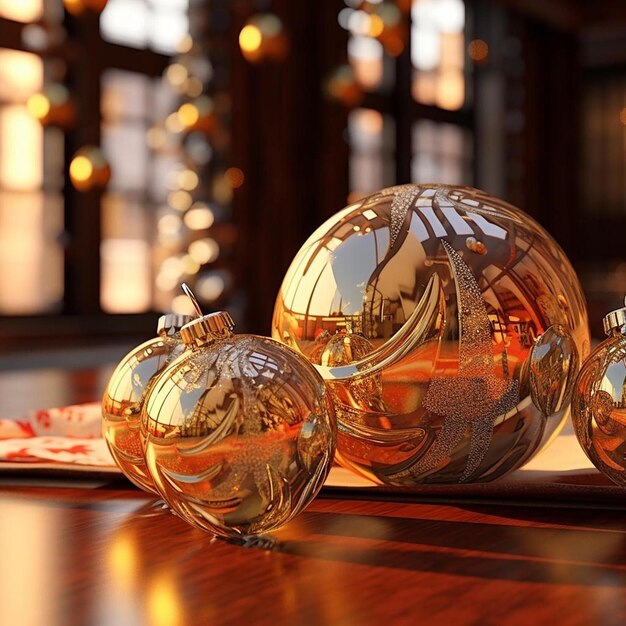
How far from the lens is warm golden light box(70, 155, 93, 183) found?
2.69m

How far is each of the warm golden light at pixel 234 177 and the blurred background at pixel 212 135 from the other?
1cm

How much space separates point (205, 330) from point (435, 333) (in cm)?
10

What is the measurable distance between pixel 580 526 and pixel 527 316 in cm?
10

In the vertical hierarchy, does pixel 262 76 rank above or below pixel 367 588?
above

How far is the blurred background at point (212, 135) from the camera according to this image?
12.5ft

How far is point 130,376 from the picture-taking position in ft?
1.55

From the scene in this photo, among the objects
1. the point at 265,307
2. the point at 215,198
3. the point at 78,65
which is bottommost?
the point at 265,307

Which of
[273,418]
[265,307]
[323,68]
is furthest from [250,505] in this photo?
[323,68]

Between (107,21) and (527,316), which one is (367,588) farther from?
(107,21)

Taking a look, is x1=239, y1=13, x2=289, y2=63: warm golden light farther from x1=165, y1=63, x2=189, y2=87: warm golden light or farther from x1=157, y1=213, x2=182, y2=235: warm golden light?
x1=157, y1=213, x2=182, y2=235: warm golden light

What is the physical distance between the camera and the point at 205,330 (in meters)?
0.40

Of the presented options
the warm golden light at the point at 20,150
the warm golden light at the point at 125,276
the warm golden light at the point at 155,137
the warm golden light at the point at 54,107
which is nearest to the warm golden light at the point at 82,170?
the warm golden light at the point at 54,107

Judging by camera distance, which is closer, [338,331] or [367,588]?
[367,588]

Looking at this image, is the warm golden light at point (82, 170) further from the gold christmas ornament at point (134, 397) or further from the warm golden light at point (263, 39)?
the gold christmas ornament at point (134, 397)
